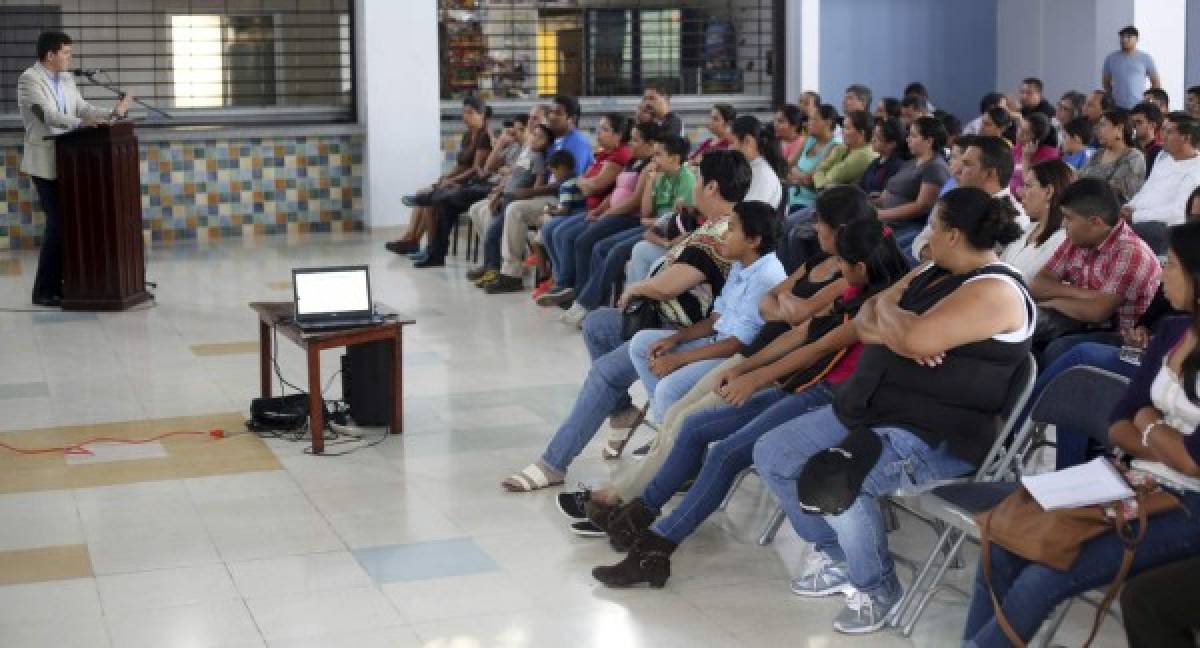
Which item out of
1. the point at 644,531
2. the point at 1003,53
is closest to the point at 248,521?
the point at 644,531

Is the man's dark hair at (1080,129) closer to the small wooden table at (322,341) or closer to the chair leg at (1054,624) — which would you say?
the small wooden table at (322,341)

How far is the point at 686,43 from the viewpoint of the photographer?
16375 millimetres

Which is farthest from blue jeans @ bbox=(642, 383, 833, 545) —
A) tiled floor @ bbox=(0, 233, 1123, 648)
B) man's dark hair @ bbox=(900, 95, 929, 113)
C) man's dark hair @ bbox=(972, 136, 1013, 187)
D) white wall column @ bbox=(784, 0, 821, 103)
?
white wall column @ bbox=(784, 0, 821, 103)

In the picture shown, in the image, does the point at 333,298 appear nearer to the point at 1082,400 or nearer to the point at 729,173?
the point at 729,173

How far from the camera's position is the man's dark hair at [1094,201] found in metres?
5.60

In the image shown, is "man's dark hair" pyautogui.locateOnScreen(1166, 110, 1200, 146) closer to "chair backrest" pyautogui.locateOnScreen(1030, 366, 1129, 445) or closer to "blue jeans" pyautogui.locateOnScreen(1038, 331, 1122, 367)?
"blue jeans" pyautogui.locateOnScreen(1038, 331, 1122, 367)

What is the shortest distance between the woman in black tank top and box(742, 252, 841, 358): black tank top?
2.22 feet

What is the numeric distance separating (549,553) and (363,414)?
1.81 m

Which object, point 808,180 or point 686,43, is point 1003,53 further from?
point 808,180

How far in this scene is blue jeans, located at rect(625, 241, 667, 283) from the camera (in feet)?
28.2

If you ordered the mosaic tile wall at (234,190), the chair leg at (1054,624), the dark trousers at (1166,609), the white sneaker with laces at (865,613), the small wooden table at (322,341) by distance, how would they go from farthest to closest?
the mosaic tile wall at (234,190) < the small wooden table at (322,341) < the white sneaker with laces at (865,613) < the chair leg at (1054,624) < the dark trousers at (1166,609)

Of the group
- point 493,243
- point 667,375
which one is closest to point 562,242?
point 493,243

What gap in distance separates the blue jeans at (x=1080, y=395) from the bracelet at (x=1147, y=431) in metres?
0.45

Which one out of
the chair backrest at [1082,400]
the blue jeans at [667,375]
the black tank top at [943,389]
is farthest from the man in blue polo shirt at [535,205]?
the chair backrest at [1082,400]
